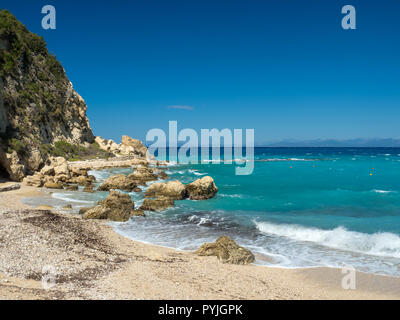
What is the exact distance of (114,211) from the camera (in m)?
15.3

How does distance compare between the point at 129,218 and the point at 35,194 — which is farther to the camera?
the point at 35,194

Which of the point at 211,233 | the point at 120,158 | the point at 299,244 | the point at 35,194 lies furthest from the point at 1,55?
the point at 299,244

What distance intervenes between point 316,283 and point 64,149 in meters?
41.0

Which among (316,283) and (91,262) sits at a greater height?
(91,262)

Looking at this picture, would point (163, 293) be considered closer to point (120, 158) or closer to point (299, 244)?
point (299, 244)

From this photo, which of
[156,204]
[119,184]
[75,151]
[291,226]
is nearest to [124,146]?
[75,151]

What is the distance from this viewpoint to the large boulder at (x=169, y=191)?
871 inches

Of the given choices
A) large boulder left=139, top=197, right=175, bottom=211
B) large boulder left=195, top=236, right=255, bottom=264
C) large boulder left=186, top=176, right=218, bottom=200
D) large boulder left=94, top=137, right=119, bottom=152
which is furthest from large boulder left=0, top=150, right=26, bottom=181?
large boulder left=94, top=137, right=119, bottom=152

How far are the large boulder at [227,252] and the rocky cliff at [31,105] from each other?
1886 cm

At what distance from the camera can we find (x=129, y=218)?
1555 cm

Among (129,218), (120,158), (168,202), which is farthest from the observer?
(120,158)

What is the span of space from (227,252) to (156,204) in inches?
367

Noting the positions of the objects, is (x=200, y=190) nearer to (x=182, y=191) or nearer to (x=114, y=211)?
(x=182, y=191)

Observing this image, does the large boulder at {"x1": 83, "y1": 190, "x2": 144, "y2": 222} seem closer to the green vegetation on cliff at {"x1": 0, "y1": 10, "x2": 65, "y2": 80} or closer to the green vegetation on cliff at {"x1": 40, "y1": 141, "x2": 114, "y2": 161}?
the green vegetation on cliff at {"x1": 0, "y1": 10, "x2": 65, "y2": 80}
